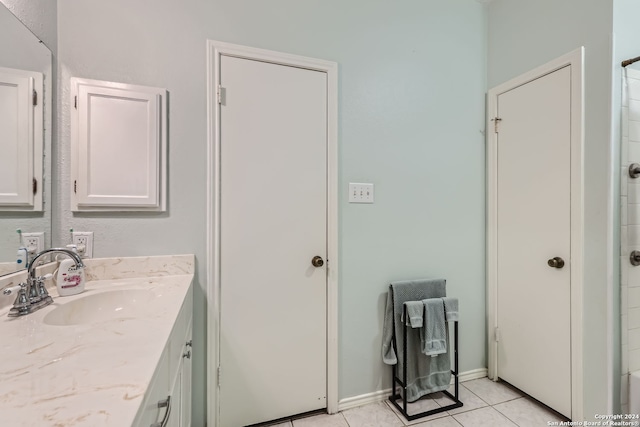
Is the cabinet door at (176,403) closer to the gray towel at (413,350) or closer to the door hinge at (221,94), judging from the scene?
the gray towel at (413,350)

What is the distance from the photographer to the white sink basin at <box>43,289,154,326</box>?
100 cm

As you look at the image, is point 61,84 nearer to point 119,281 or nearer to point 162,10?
point 162,10

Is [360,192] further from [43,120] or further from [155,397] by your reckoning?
[43,120]

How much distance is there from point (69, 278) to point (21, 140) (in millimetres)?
577

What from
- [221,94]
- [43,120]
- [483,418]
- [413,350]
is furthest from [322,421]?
[43,120]

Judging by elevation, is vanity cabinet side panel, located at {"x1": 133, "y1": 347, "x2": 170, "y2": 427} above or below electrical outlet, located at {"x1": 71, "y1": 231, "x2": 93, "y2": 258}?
below

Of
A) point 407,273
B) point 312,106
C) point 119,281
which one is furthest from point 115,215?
point 407,273

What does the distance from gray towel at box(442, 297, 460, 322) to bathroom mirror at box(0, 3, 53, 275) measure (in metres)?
2.05

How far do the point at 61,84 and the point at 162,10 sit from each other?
588mm

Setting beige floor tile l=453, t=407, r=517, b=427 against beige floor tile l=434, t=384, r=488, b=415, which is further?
beige floor tile l=434, t=384, r=488, b=415

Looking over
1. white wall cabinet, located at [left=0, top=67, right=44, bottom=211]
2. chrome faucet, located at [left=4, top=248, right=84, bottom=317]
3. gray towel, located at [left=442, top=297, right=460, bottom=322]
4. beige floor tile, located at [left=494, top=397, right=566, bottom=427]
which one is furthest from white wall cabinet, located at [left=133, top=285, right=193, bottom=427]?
beige floor tile, located at [left=494, top=397, right=566, bottom=427]

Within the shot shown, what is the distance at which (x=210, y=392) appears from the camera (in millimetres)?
1449

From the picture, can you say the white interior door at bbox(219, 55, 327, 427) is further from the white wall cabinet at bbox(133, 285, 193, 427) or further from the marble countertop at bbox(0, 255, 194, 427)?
the marble countertop at bbox(0, 255, 194, 427)

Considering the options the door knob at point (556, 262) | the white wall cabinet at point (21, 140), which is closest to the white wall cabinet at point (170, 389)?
the white wall cabinet at point (21, 140)
